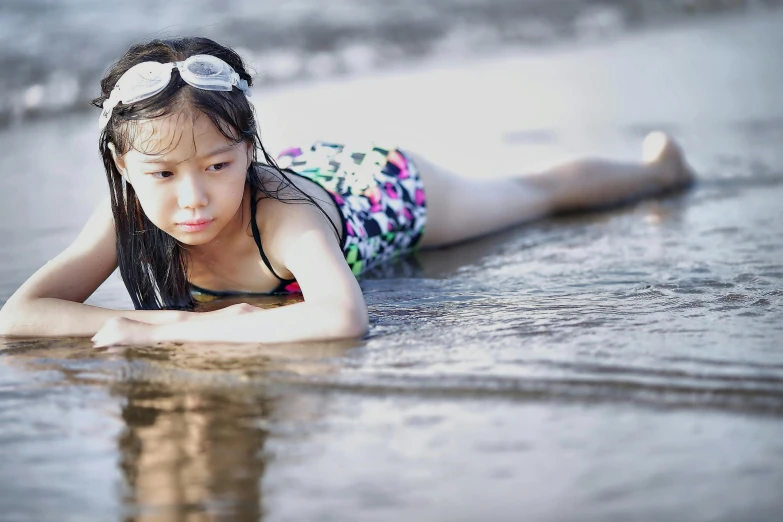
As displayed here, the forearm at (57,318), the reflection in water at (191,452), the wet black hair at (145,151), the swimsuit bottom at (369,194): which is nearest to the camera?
the reflection in water at (191,452)

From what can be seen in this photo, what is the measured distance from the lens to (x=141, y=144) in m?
2.71

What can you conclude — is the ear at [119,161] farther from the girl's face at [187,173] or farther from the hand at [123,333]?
the hand at [123,333]

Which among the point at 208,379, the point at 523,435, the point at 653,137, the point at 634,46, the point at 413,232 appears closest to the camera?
the point at 523,435

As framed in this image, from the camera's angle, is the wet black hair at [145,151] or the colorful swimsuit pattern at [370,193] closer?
the wet black hair at [145,151]

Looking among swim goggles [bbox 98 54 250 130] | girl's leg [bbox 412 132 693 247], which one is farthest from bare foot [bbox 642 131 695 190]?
swim goggles [bbox 98 54 250 130]

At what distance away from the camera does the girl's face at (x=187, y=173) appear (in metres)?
2.67

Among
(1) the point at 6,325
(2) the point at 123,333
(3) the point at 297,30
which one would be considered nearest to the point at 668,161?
(2) the point at 123,333

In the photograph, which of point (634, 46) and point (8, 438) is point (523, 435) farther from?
point (634, 46)

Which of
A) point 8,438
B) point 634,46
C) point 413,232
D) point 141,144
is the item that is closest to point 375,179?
point 413,232

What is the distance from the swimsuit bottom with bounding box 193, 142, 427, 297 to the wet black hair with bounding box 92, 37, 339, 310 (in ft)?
1.64

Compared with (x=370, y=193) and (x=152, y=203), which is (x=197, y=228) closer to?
(x=152, y=203)

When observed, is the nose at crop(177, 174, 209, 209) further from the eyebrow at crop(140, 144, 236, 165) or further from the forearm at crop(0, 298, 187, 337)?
the forearm at crop(0, 298, 187, 337)

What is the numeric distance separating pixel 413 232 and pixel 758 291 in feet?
4.70

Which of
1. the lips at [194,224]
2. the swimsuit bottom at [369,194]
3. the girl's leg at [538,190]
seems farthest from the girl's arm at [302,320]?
the girl's leg at [538,190]
